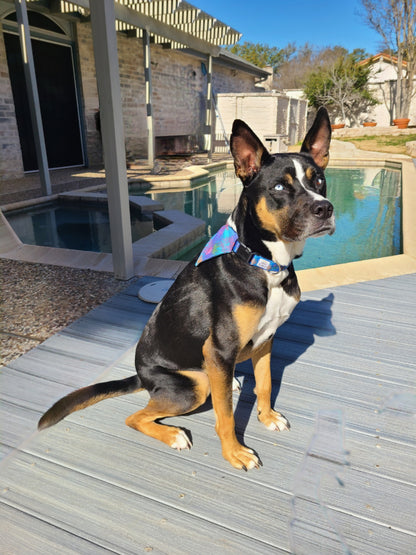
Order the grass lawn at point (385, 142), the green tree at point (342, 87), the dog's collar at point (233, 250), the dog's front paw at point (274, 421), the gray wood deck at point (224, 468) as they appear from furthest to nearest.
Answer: the green tree at point (342, 87)
the grass lawn at point (385, 142)
the dog's front paw at point (274, 421)
the dog's collar at point (233, 250)
the gray wood deck at point (224, 468)

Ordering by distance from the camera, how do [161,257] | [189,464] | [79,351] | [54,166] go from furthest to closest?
[54,166] < [161,257] < [79,351] < [189,464]

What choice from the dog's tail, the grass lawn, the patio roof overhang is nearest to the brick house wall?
the patio roof overhang

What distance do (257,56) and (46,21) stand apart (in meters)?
41.5

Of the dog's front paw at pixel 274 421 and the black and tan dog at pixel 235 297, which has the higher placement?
the black and tan dog at pixel 235 297

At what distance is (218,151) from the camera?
2005cm

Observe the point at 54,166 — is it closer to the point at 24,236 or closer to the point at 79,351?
the point at 24,236

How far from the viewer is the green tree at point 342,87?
1046 inches

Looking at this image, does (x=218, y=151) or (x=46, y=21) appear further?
(x=218, y=151)

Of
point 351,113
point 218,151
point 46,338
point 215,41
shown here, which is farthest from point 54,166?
point 351,113

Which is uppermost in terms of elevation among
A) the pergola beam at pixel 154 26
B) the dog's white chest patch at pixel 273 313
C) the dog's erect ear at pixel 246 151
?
the pergola beam at pixel 154 26

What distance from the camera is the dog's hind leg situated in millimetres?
1837

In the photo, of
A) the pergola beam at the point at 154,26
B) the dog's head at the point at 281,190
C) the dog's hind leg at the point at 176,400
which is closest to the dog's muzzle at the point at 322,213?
the dog's head at the point at 281,190

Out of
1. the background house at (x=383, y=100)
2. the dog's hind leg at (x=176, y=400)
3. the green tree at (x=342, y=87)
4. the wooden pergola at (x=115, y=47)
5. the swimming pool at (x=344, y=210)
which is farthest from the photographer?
the background house at (x=383, y=100)

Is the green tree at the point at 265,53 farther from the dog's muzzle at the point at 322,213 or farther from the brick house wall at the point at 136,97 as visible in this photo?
the dog's muzzle at the point at 322,213
